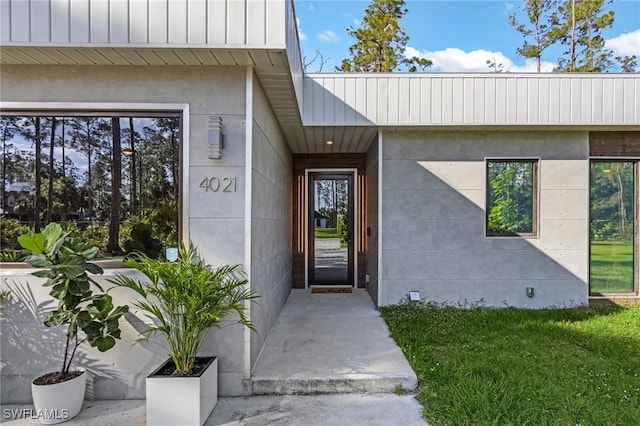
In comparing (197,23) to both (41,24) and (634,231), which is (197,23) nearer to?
(41,24)

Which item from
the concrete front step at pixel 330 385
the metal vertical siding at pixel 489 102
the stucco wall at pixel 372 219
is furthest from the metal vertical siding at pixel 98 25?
the metal vertical siding at pixel 489 102

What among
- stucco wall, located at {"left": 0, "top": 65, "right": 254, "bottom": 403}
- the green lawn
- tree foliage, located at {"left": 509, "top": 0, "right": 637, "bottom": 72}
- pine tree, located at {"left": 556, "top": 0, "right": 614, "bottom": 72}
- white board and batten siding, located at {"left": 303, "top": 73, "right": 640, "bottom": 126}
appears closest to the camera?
stucco wall, located at {"left": 0, "top": 65, "right": 254, "bottom": 403}

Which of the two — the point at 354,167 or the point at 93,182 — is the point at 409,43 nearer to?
the point at 354,167

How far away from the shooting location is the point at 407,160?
4.94 metres

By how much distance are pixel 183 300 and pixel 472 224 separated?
4037 mm

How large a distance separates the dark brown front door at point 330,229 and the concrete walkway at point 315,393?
277 cm

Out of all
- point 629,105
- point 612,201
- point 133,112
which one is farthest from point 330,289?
point 629,105

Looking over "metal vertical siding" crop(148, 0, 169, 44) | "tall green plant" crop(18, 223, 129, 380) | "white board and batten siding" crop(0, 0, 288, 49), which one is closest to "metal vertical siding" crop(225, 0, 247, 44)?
"white board and batten siding" crop(0, 0, 288, 49)

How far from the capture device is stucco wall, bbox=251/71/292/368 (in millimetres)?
2961

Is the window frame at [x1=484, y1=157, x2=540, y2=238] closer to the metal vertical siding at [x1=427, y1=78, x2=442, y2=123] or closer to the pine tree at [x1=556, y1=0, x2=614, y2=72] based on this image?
the metal vertical siding at [x1=427, y1=78, x2=442, y2=123]

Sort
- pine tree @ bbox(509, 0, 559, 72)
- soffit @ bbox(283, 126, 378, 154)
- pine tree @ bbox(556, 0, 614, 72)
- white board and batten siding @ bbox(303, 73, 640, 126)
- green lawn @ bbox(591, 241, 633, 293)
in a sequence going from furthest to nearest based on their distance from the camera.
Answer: pine tree @ bbox(509, 0, 559, 72) → pine tree @ bbox(556, 0, 614, 72) → green lawn @ bbox(591, 241, 633, 293) → soffit @ bbox(283, 126, 378, 154) → white board and batten siding @ bbox(303, 73, 640, 126)

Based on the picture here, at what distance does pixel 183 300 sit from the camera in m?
2.38

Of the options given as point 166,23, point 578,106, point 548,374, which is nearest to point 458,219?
point 578,106

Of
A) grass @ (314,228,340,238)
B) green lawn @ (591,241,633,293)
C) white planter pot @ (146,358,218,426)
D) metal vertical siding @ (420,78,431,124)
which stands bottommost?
white planter pot @ (146,358,218,426)
